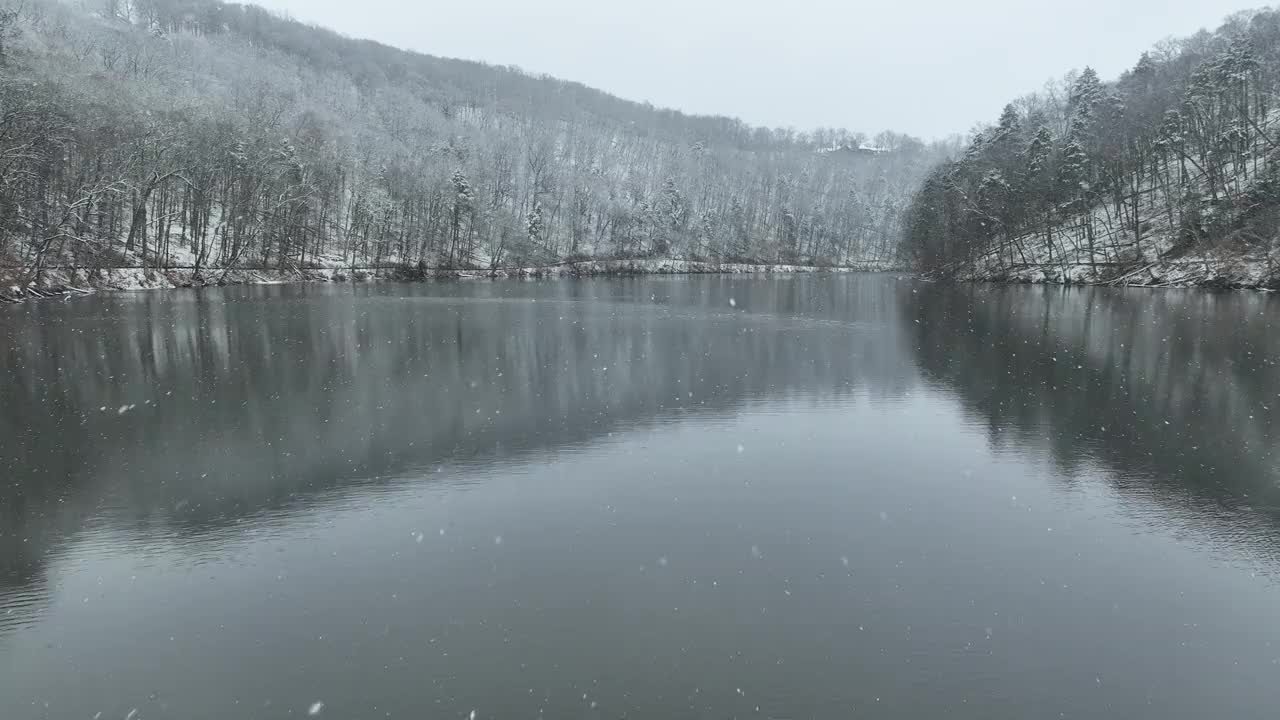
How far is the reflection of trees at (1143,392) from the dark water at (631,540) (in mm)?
134

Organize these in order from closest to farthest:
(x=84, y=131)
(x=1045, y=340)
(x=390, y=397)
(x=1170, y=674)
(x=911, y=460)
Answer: (x=1170, y=674) → (x=911, y=460) → (x=390, y=397) → (x=1045, y=340) → (x=84, y=131)

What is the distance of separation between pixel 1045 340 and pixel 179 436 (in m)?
30.1

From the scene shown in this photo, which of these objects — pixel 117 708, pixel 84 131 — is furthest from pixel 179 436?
pixel 84 131

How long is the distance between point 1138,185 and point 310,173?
88065mm

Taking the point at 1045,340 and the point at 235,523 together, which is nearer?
the point at 235,523

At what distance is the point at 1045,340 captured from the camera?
2934cm

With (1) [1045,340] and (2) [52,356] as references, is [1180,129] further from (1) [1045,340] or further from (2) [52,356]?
(2) [52,356]

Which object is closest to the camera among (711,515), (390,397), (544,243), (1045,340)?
(711,515)

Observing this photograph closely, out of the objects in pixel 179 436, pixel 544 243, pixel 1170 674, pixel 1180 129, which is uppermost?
pixel 1180 129

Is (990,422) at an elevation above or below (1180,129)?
below

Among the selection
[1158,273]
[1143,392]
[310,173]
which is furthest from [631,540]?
[310,173]

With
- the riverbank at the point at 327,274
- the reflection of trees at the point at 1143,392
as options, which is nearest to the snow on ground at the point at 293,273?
the riverbank at the point at 327,274

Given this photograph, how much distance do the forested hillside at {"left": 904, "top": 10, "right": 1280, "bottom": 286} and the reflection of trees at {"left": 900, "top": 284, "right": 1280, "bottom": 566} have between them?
2439 centimetres

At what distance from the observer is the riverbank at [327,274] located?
Answer: 4634 cm
